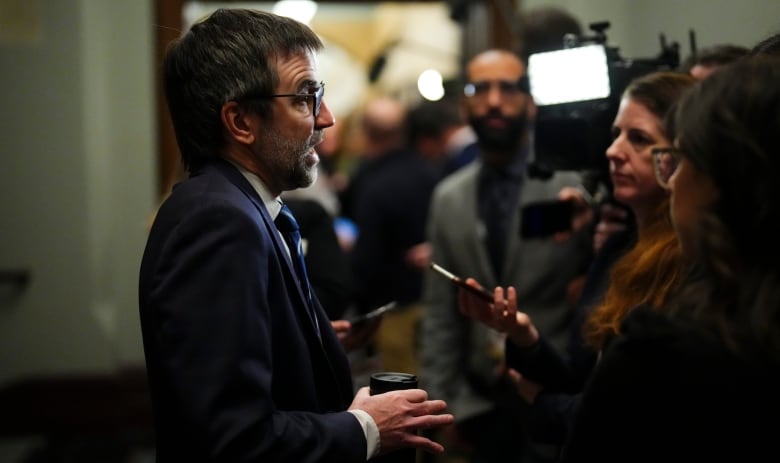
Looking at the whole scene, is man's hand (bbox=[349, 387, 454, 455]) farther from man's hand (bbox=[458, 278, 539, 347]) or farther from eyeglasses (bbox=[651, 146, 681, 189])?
eyeglasses (bbox=[651, 146, 681, 189])

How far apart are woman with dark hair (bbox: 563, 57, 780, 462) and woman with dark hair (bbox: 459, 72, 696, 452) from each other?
571 mm

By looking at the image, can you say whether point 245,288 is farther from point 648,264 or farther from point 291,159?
point 648,264

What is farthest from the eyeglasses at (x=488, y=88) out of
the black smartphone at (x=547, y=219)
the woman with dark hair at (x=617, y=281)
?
the woman with dark hair at (x=617, y=281)

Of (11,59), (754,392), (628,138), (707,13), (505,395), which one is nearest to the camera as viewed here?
(754,392)

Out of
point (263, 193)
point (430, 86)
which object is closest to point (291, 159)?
point (263, 193)

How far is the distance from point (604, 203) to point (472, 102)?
0.96m

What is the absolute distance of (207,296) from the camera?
141cm

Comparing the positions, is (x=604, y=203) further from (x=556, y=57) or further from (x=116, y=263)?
(x=116, y=263)

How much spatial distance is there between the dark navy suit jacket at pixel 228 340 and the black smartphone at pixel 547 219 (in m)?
1.12

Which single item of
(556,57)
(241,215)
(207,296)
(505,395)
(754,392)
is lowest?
(505,395)

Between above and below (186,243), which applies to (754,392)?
below

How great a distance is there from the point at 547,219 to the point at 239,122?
3.86 ft

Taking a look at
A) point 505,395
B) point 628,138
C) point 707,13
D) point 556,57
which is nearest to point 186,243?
point 628,138

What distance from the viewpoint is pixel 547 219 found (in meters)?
2.58
